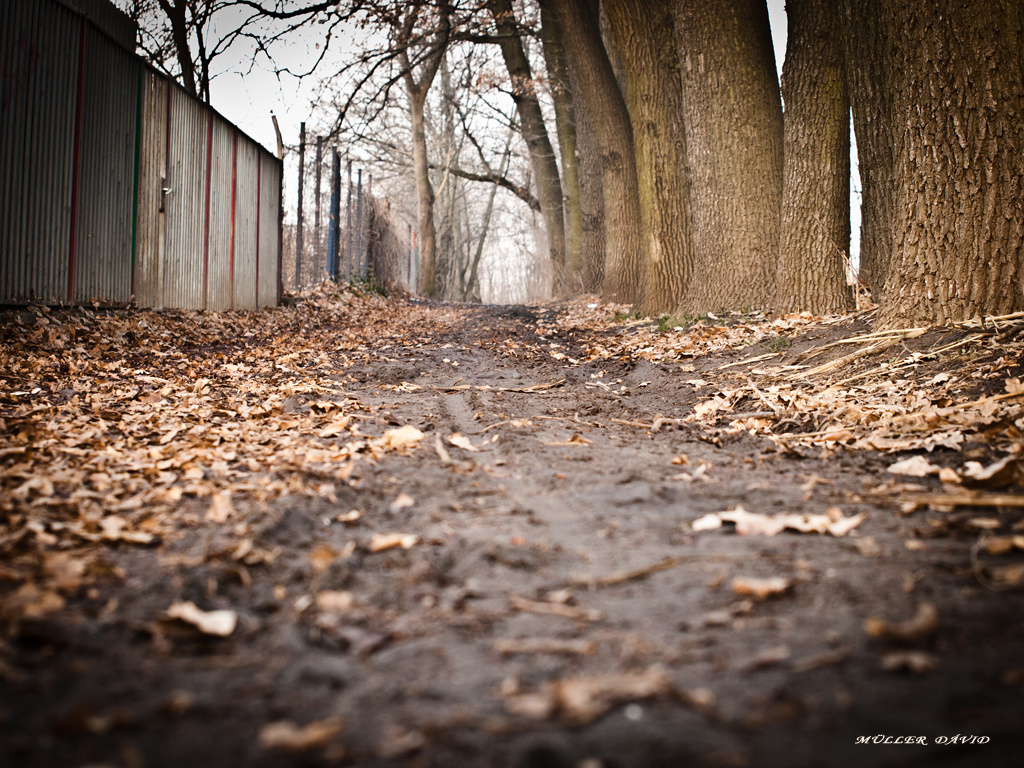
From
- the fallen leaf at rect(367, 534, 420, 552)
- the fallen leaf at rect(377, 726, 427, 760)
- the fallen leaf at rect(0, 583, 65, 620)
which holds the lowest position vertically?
the fallen leaf at rect(377, 726, 427, 760)

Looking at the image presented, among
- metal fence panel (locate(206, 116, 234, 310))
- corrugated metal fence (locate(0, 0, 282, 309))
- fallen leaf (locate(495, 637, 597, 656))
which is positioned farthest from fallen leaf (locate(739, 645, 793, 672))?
metal fence panel (locate(206, 116, 234, 310))

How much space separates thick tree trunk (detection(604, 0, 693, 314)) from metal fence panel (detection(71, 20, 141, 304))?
6.01 metres

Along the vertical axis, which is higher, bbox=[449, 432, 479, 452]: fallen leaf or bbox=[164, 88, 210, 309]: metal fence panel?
bbox=[164, 88, 210, 309]: metal fence panel

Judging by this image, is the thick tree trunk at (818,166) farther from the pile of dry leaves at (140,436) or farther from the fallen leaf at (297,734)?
the fallen leaf at (297,734)

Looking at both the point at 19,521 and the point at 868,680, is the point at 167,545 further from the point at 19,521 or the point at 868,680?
the point at 868,680

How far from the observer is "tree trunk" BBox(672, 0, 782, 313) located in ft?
22.9

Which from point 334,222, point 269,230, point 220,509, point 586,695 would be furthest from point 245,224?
point 586,695

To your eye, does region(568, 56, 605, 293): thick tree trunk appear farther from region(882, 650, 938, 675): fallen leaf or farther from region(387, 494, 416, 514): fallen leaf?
region(882, 650, 938, 675): fallen leaf

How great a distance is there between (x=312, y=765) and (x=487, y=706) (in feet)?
1.12

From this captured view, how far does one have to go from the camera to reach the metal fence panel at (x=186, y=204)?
7.87m

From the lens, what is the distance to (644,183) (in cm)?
902

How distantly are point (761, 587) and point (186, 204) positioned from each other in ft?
28.4

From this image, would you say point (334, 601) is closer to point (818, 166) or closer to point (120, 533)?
point (120, 533)

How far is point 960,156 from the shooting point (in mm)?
4094
